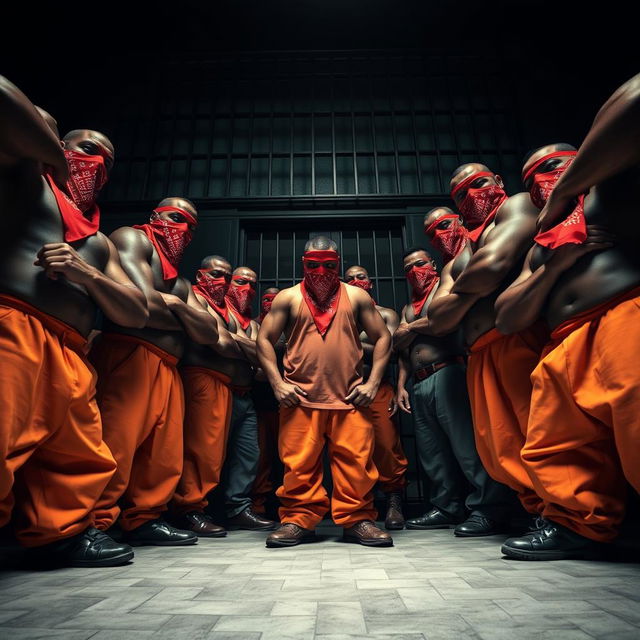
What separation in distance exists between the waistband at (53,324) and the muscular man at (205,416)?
1243 mm

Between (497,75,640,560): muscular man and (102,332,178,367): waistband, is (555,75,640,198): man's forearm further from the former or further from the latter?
(102,332,178,367): waistband

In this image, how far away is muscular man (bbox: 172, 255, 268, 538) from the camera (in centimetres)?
291

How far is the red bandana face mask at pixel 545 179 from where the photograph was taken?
2.04 m

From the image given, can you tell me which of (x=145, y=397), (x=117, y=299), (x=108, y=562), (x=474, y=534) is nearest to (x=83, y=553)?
(x=108, y=562)

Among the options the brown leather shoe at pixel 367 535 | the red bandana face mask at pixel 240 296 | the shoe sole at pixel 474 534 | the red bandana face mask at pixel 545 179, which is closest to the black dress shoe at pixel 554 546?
the brown leather shoe at pixel 367 535

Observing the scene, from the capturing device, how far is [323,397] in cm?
250

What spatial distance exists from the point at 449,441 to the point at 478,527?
744mm

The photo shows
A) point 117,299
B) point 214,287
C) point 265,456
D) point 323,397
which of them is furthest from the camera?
point 265,456

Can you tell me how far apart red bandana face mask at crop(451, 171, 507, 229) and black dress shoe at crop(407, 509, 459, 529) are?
6.91 ft

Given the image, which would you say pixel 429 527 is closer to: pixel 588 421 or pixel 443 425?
pixel 443 425

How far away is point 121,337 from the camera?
2457 mm

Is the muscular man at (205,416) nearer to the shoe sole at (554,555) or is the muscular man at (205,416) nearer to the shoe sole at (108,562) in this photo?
the shoe sole at (108,562)

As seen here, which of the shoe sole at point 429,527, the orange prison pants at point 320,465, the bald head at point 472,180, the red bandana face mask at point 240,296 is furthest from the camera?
the red bandana face mask at point 240,296

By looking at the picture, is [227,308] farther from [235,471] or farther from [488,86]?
[488,86]
